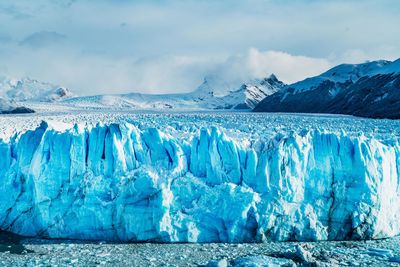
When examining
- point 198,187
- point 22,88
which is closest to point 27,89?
point 22,88

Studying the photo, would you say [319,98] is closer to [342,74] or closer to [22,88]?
[342,74]

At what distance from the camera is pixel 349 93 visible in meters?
41.9

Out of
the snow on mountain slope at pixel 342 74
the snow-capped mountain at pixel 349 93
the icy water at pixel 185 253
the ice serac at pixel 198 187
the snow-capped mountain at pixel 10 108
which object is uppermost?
the snow on mountain slope at pixel 342 74

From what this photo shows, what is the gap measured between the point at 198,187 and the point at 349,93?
35.3 metres

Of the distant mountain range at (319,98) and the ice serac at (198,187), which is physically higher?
the distant mountain range at (319,98)

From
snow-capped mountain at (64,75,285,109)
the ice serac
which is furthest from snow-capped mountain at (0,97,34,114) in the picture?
the ice serac

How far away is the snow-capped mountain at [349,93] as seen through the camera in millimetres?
34375

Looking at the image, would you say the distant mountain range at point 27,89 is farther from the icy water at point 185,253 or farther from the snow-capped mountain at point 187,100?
the icy water at point 185,253

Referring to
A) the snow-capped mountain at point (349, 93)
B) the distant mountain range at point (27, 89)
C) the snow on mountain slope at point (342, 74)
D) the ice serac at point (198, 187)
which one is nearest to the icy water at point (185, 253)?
the ice serac at point (198, 187)

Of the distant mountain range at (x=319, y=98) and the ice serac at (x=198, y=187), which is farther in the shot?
the distant mountain range at (x=319, y=98)

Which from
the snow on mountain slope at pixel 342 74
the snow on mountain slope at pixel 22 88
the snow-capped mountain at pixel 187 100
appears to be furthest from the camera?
the snow on mountain slope at pixel 22 88

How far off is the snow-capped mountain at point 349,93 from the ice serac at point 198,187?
20208mm

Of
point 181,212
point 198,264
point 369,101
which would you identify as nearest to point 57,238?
point 181,212

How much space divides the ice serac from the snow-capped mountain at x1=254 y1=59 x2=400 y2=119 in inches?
796
